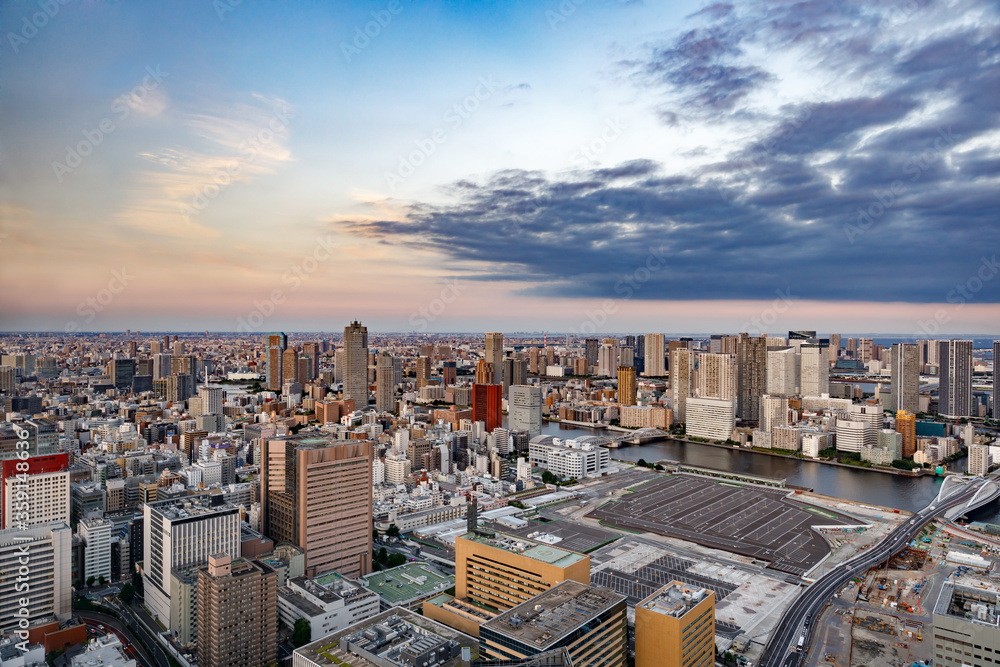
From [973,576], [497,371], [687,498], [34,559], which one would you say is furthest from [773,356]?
[34,559]

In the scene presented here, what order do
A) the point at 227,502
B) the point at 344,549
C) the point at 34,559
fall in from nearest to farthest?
the point at 34,559 < the point at 344,549 < the point at 227,502

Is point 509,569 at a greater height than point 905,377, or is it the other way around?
point 905,377

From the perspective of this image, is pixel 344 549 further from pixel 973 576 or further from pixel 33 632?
pixel 973 576

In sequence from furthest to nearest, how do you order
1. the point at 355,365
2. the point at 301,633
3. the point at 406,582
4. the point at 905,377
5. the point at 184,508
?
1. the point at 355,365
2. the point at 905,377
3. the point at 406,582
4. the point at 184,508
5. the point at 301,633

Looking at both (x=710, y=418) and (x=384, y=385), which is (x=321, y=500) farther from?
(x=384, y=385)

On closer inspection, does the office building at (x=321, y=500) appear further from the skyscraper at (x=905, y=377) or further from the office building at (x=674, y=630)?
the skyscraper at (x=905, y=377)

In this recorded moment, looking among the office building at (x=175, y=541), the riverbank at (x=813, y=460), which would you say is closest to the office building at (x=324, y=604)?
the office building at (x=175, y=541)

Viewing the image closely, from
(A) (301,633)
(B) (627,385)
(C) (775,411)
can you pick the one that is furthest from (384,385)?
(A) (301,633)
